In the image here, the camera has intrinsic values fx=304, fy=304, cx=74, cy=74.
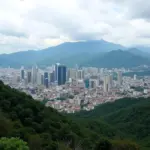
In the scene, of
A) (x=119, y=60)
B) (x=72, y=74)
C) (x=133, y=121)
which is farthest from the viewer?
(x=119, y=60)

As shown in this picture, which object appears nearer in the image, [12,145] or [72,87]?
[12,145]

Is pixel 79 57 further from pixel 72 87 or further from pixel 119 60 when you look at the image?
pixel 72 87

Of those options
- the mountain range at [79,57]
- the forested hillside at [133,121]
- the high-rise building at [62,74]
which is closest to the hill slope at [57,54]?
the mountain range at [79,57]

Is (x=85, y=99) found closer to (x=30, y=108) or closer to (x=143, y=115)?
(x=143, y=115)

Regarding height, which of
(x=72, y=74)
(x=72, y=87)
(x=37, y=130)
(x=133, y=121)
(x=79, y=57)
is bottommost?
(x=133, y=121)

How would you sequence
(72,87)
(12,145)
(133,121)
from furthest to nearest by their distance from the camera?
1. (72,87)
2. (133,121)
3. (12,145)

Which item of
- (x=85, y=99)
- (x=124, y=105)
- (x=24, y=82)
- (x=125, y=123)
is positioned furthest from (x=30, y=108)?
(x=24, y=82)

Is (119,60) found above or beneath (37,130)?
above

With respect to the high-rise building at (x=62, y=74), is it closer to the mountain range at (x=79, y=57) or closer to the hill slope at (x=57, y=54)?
the mountain range at (x=79, y=57)

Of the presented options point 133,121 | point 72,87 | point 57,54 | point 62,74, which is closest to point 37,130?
point 133,121

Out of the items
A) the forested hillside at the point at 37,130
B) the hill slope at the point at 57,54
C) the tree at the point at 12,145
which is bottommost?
the forested hillside at the point at 37,130
